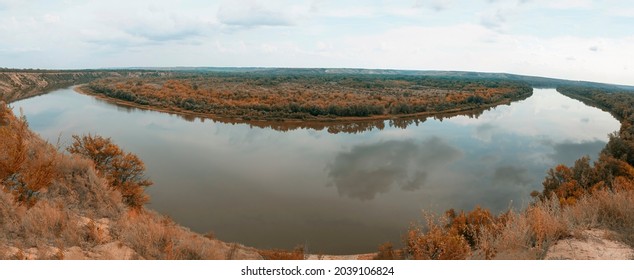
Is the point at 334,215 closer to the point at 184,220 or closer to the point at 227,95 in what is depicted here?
the point at 184,220

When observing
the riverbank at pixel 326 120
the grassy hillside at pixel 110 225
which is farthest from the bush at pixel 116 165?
the riverbank at pixel 326 120

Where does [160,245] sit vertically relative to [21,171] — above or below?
below

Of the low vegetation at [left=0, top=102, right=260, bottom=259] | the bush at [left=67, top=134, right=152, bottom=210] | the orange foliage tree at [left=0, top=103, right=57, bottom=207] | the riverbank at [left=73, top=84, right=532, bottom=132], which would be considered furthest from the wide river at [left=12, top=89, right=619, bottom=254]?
the orange foliage tree at [left=0, top=103, right=57, bottom=207]

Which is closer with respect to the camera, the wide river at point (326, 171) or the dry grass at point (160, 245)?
the dry grass at point (160, 245)

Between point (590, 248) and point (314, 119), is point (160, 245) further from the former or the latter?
point (314, 119)

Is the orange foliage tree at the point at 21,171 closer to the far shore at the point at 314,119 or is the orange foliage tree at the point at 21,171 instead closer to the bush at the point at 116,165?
the bush at the point at 116,165

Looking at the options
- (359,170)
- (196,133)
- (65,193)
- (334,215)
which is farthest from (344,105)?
(65,193)

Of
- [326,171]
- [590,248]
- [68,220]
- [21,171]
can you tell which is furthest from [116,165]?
[590,248]

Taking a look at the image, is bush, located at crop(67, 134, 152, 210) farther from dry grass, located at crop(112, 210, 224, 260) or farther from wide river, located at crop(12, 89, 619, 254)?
dry grass, located at crop(112, 210, 224, 260)
